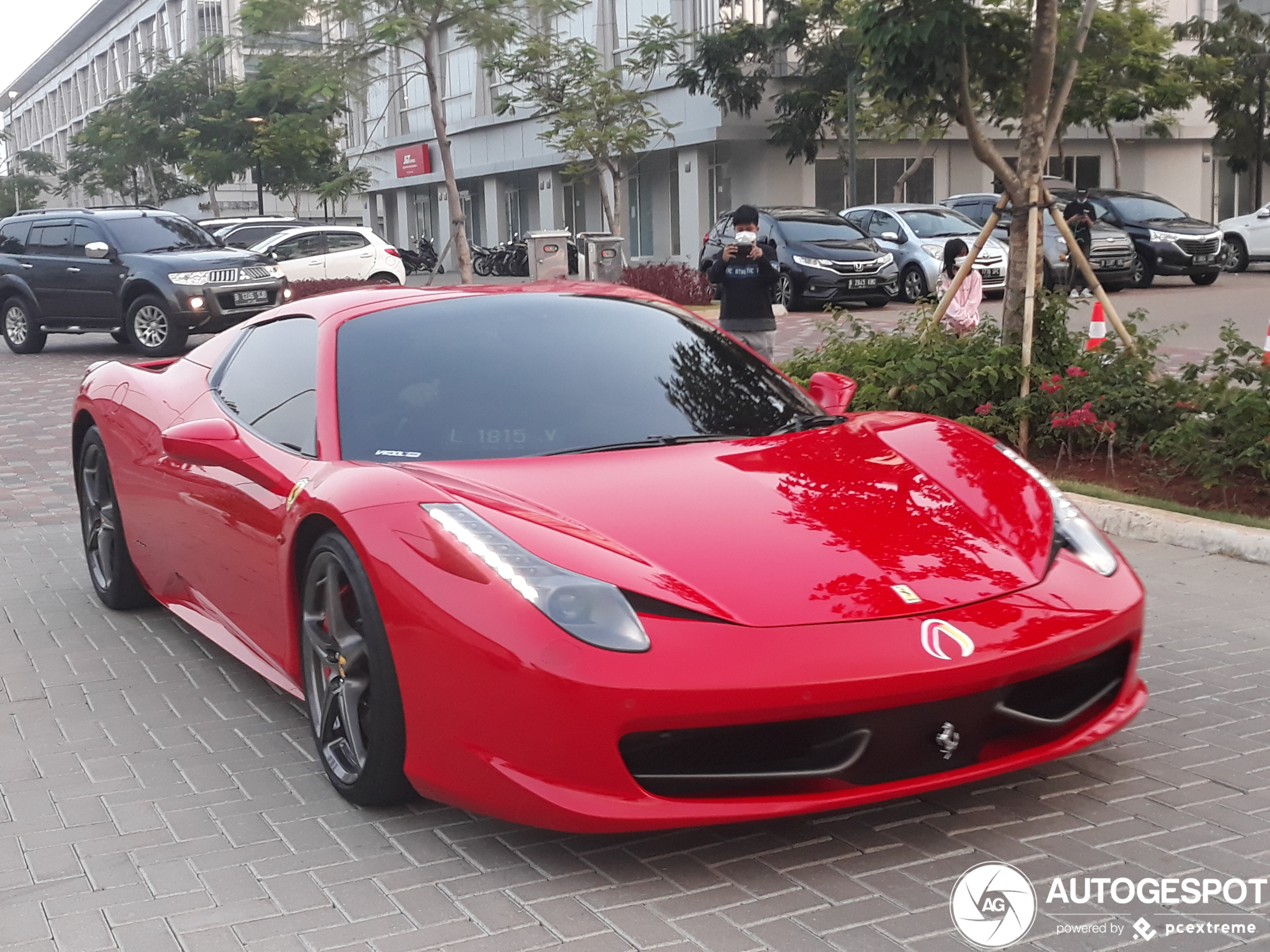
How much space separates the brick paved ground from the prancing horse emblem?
0.25 meters

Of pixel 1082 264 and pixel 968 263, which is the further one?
pixel 968 263

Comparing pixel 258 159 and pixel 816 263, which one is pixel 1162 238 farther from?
pixel 258 159

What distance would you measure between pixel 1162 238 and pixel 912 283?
15.9 ft

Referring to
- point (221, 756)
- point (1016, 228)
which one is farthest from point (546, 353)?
point (1016, 228)

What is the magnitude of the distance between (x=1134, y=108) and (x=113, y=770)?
3632 centimetres

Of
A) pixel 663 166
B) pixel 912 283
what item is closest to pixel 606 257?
pixel 912 283

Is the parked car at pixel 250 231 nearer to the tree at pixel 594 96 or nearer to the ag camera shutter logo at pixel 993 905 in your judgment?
A: the tree at pixel 594 96

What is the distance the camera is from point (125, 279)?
739 inches

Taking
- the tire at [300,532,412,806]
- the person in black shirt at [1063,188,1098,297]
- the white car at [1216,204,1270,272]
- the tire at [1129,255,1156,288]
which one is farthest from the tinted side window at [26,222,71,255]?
the white car at [1216,204,1270,272]

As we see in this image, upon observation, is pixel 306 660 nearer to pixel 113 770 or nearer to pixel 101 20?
pixel 113 770

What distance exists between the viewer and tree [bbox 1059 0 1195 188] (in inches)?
1350

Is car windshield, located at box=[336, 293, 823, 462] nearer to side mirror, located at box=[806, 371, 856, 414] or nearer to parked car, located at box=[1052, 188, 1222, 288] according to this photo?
side mirror, located at box=[806, 371, 856, 414]

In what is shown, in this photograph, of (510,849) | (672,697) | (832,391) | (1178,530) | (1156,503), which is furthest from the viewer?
(1156,503)

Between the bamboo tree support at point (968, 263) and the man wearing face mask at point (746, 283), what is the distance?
3.85 feet
